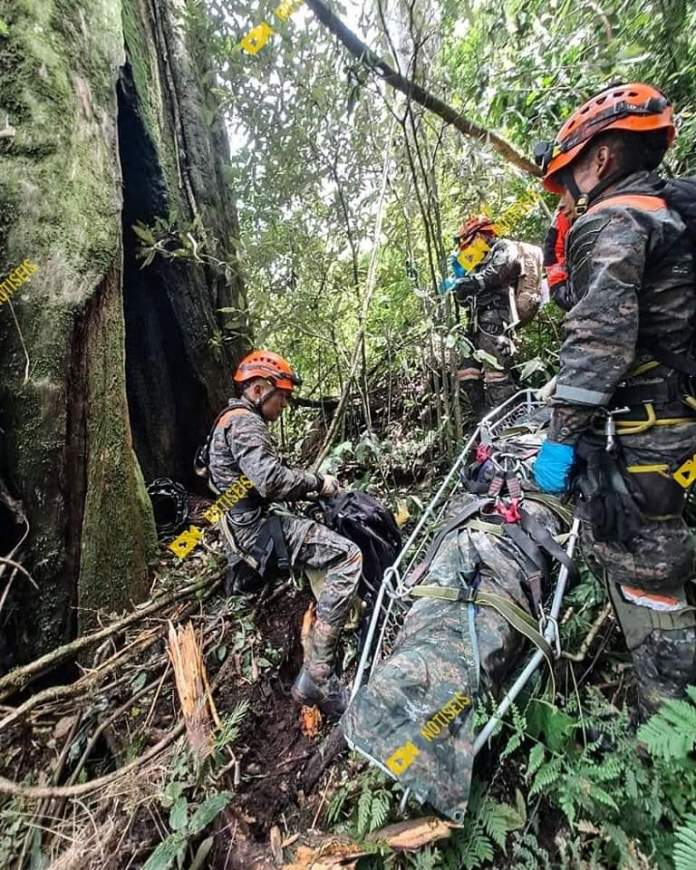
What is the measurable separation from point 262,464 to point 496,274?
11.5 ft

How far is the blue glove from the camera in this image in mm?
2266

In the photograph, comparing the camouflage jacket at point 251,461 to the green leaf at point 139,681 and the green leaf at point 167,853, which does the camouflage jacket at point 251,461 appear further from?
the green leaf at point 167,853

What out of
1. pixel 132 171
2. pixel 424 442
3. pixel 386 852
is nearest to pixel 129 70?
pixel 132 171

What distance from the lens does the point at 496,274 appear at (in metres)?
5.25

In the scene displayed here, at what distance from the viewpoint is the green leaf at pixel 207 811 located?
229cm

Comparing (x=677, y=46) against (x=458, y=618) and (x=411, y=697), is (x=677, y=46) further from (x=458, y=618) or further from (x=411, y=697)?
(x=411, y=697)

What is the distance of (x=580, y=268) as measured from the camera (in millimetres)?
2197

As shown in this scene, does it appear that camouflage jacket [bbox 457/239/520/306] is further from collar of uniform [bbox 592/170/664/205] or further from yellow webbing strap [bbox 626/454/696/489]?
yellow webbing strap [bbox 626/454/696/489]

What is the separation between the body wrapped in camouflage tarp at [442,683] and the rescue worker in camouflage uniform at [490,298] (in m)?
3.13

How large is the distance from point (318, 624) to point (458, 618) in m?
1.35

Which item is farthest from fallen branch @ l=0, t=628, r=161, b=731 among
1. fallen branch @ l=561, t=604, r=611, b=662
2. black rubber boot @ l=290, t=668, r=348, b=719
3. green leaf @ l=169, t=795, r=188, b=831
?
fallen branch @ l=561, t=604, r=611, b=662

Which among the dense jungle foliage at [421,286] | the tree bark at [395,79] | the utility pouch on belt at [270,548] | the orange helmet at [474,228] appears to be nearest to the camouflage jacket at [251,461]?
the utility pouch on belt at [270,548]

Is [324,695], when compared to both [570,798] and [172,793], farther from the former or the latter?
[570,798]

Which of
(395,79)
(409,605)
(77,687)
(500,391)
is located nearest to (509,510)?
(409,605)
